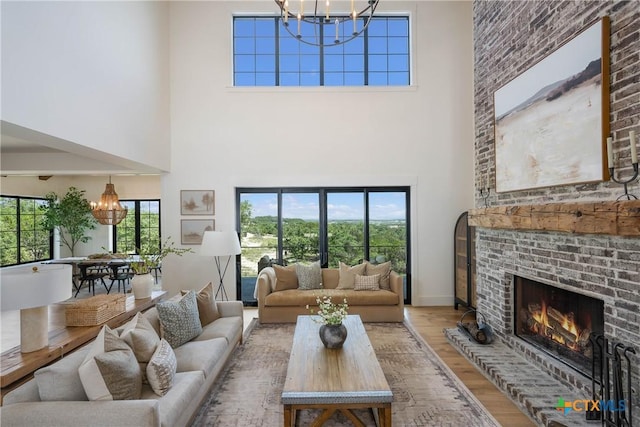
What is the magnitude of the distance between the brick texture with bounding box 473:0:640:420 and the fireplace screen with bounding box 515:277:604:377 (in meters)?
0.14

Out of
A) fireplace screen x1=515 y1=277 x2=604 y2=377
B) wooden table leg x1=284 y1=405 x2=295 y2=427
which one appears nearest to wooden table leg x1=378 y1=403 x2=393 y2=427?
wooden table leg x1=284 y1=405 x2=295 y2=427

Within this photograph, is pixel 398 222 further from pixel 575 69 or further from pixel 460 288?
pixel 575 69

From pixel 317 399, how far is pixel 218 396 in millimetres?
1143

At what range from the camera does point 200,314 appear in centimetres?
370

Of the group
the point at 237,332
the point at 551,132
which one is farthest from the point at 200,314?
the point at 551,132

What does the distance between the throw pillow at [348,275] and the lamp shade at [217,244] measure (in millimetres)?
1647

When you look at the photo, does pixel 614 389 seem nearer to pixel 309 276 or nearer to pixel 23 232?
pixel 309 276

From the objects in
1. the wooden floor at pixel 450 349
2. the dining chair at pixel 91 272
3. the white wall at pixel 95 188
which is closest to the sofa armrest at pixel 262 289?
the wooden floor at pixel 450 349

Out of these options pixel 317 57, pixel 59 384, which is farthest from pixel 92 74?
pixel 317 57

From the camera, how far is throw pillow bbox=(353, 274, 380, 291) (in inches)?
201

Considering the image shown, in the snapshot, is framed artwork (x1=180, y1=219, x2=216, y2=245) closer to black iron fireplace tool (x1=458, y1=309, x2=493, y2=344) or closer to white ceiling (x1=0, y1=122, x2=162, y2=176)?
white ceiling (x1=0, y1=122, x2=162, y2=176)

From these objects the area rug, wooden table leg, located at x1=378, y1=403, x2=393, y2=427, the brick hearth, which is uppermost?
wooden table leg, located at x1=378, y1=403, x2=393, y2=427

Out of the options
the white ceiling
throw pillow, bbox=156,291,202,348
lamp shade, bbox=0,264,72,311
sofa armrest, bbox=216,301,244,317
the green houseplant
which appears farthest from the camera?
the green houseplant

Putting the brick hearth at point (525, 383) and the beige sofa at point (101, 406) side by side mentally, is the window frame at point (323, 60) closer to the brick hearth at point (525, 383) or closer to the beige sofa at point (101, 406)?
the brick hearth at point (525, 383)
